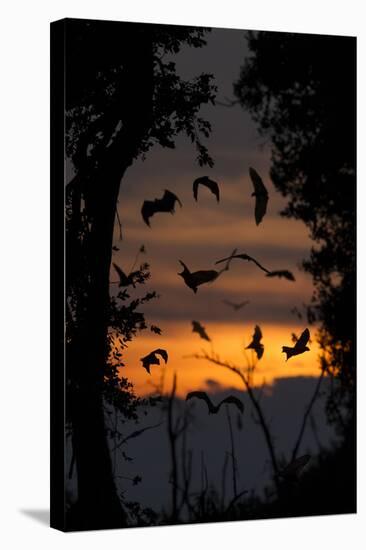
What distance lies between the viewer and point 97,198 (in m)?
8.77

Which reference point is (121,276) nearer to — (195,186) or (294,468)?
(195,186)

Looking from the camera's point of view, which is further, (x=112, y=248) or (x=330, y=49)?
(x=330, y=49)

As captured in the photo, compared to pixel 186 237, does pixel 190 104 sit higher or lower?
higher

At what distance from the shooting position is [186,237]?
354 inches

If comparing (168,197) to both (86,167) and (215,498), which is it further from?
(215,498)

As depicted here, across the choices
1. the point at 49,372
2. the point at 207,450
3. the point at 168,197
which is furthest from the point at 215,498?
the point at 168,197

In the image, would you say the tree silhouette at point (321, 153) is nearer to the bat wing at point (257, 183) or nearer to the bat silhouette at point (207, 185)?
the bat wing at point (257, 183)

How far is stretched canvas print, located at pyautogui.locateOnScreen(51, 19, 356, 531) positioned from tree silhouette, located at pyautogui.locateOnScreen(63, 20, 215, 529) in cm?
1

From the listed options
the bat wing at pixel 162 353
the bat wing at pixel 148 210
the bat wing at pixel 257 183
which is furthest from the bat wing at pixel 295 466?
the bat wing at pixel 148 210

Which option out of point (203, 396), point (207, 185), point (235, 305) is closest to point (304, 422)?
point (203, 396)

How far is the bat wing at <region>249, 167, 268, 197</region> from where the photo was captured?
9.23m

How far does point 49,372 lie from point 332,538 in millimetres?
1859

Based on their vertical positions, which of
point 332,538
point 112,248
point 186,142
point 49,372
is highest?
A: point 186,142

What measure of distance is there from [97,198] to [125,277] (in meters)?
0.46
